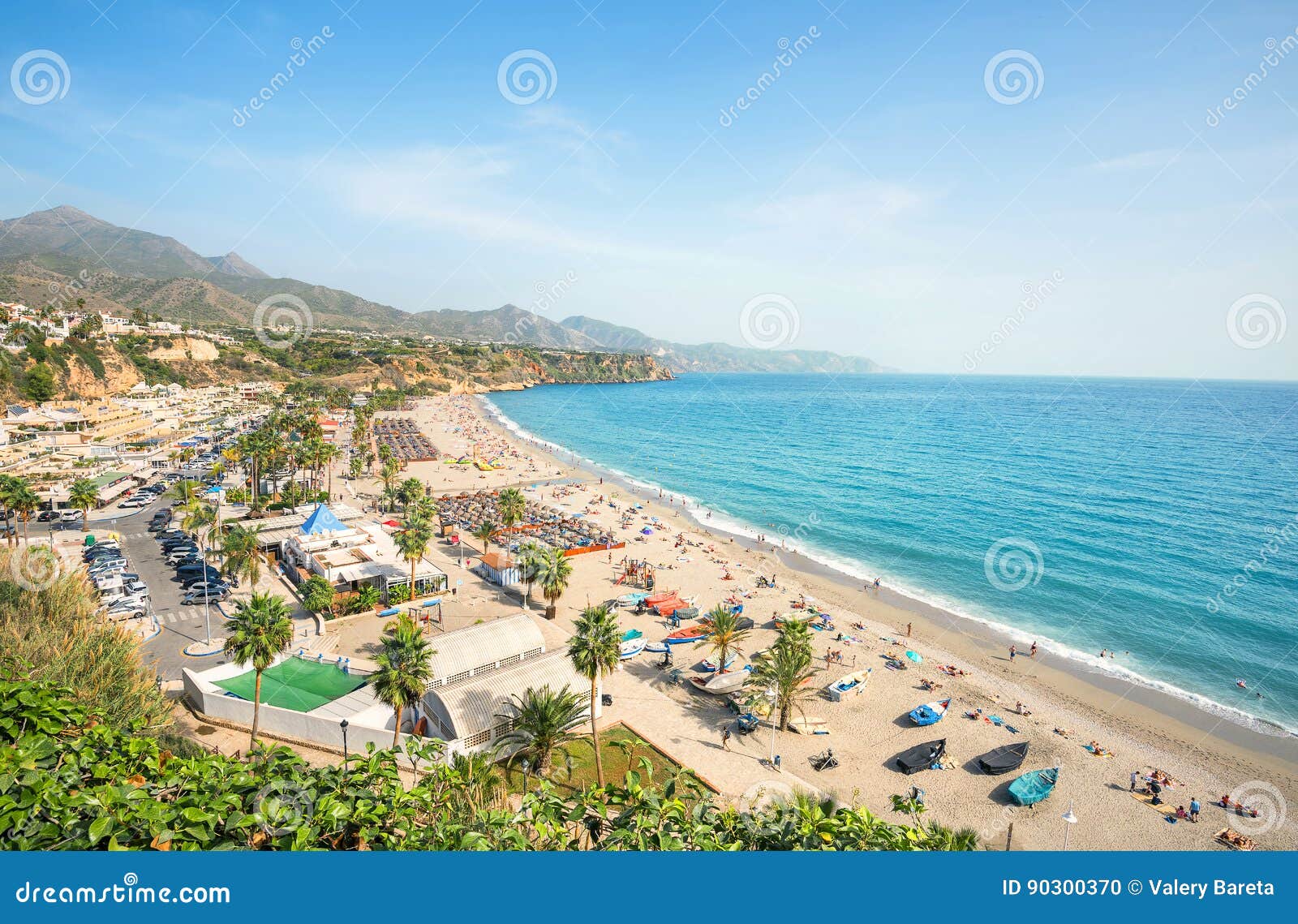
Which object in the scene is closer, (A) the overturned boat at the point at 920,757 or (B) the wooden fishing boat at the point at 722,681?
(A) the overturned boat at the point at 920,757

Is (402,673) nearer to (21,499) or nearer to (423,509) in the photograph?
(423,509)

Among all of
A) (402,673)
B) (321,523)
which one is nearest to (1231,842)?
(402,673)

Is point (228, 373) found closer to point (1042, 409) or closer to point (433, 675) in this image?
point (433, 675)

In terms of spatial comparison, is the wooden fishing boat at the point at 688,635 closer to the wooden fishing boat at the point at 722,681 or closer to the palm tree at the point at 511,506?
the wooden fishing boat at the point at 722,681

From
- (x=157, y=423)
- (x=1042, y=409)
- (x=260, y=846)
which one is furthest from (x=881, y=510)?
(x=1042, y=409)

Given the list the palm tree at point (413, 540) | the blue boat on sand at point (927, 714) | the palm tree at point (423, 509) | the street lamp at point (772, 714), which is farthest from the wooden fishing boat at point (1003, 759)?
the palm tree at point (423, 509)

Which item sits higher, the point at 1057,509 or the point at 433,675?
the point at 1057,509
